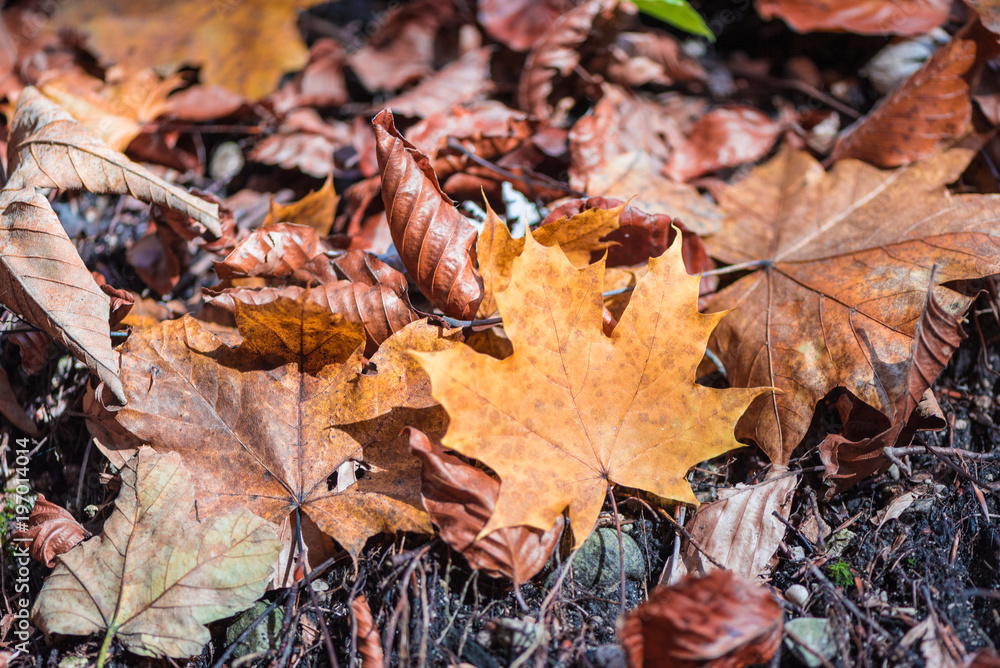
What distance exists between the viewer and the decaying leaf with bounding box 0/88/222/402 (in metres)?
1.40

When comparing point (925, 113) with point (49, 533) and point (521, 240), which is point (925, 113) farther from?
point (49, 533)

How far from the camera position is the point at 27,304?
1.45m

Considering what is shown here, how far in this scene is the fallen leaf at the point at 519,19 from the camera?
2.51 meters

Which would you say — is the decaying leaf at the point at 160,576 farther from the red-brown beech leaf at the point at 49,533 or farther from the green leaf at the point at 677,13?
the green leaf at the point at 677,13

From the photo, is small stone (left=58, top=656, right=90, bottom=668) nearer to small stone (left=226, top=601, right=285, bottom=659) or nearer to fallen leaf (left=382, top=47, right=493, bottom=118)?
small stone (left=226, top=601, right=285, bottom=659)

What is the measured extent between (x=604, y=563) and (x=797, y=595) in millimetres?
439

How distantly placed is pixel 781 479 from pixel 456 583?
85 centimetres

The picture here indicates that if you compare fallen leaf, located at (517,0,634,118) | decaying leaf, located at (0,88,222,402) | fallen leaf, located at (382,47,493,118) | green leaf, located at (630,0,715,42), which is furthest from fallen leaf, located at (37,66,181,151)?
green leaf, located at (630,0,715,42)

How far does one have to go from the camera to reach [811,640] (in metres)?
1.21

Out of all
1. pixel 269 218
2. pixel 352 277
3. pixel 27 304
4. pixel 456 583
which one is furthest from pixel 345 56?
pixel 456 583

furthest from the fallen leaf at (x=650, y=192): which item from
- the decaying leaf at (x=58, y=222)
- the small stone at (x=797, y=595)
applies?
the decaying leaf at (x=58, y=222)

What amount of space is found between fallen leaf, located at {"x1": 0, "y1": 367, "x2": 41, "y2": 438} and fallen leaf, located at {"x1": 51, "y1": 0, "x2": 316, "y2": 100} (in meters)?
1.54

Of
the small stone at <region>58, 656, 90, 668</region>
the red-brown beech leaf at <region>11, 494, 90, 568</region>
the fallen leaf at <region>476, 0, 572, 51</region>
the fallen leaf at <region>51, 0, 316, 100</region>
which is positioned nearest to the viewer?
the small stone at <region>58, 656, 90, 668</region>

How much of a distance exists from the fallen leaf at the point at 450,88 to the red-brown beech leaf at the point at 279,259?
852mm
